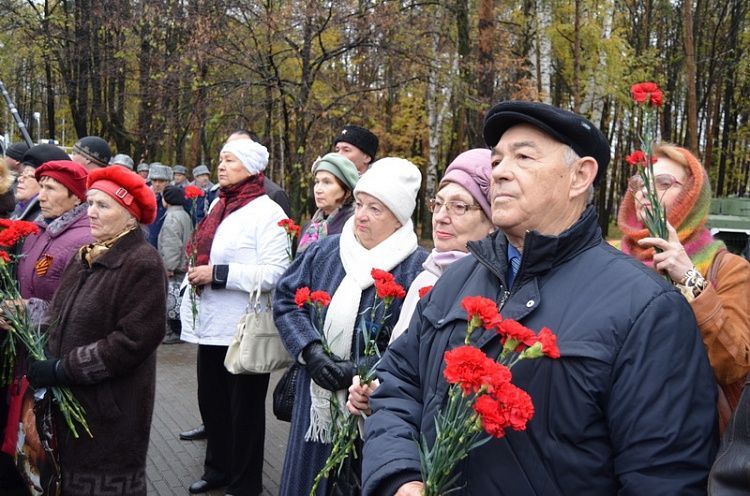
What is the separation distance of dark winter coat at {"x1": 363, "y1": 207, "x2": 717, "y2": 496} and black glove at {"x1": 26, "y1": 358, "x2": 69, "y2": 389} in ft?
6.47

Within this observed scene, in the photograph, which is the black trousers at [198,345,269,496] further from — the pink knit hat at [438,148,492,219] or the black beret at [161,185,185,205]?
the black beret at [161,185,185,205]

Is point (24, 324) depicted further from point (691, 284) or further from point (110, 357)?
point (691, 284)

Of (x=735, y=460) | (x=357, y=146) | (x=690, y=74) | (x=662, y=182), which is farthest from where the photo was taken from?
(x=690, y=74)

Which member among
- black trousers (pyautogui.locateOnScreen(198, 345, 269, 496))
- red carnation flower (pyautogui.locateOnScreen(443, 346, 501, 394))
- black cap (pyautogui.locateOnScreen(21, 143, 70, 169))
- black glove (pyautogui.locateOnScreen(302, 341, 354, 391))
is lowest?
black trousers (pyautogui.locateOnScreen(198, 345, 269, 496))

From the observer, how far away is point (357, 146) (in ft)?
18.0

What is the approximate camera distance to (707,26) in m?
29.5

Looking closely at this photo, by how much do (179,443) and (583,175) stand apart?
4.54 m

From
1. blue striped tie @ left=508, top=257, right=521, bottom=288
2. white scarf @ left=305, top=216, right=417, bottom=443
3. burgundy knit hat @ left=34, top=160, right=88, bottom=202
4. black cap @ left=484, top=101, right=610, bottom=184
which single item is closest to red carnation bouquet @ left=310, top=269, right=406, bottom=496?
white scarf @ left=305, top=216, right=417, bottom=443

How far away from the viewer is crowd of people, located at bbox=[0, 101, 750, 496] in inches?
70.3

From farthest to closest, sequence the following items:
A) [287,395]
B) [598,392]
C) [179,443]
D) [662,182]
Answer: [179,443] → [287,395] → [662,182] → [598,392]

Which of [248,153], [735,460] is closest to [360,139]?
[248,153]

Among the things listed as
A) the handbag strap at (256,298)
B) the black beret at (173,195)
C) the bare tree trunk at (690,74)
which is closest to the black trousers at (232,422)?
the handbag strap at (256,298)

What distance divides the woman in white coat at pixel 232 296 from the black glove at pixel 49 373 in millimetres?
1242

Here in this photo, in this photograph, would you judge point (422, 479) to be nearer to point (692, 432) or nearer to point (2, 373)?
point (692, 432)
